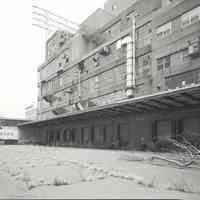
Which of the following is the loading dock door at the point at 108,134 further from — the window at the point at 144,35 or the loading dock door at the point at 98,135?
the window at the point at 144,35

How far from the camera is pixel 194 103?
1731 centimetres

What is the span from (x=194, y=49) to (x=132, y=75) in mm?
7686

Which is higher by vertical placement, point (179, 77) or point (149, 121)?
point (179, 77)

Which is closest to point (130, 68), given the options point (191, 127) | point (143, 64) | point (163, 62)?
point (143, 64)

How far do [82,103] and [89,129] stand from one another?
19.9 ft

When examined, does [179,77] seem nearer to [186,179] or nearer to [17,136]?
[186,179]

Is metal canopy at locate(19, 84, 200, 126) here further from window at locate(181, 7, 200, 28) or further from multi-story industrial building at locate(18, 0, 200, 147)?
window at locate(181, 7, 200, 28)

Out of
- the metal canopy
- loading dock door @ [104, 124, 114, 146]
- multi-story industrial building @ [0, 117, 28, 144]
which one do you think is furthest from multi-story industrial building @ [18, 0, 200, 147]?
multi-story industrial building @ [0, 117, 28, 144]

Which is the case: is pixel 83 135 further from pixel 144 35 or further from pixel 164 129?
pixel 144 35

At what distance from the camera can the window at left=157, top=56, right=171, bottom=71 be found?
22312 millimetres

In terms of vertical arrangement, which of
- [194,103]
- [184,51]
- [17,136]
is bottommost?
[17,136]

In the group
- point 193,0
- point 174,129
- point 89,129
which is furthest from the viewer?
point 89,129

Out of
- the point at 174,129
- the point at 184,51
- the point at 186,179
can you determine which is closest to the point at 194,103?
the point at 174,129

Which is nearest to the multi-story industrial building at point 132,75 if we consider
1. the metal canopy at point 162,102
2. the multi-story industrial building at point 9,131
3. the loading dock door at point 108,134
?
the metal canopy at point 162,102
